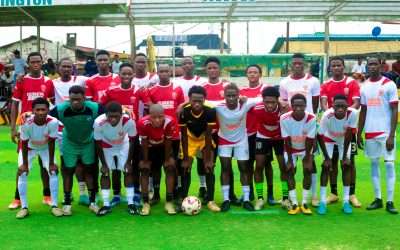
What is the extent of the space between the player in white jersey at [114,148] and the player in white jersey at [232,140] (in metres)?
1.18

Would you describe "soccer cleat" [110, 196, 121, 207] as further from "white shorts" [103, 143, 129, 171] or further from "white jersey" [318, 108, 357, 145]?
"white jersey" [318, 108, 357, 145]

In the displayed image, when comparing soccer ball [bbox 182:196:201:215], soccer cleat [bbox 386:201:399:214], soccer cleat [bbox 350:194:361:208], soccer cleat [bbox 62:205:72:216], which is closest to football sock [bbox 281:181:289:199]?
soccer cleat [bbox 350:194:361:208]

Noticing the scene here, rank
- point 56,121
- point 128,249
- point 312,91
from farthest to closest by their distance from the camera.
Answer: point 312,91
point 56,121
point 128,249

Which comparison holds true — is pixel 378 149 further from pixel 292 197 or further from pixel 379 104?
pixel 292 197

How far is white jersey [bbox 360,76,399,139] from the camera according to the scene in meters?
7.39

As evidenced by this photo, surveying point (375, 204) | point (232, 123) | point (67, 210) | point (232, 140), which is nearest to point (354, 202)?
point (375, 204)

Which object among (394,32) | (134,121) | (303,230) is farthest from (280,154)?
(394,32)

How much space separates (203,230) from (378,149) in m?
2.62

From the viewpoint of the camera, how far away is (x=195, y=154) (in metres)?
7.68

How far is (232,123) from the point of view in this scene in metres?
7.61

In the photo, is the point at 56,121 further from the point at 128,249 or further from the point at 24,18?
the point at 24,18

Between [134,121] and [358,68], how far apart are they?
61.5 ft

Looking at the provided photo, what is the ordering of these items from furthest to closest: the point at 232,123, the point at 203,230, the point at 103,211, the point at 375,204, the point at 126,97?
the point at 126,97 < the point at 232,123 < the point at 375,204 < the point at 103,211 < the point at 203,230

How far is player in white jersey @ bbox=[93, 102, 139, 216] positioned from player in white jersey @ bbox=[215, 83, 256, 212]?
3.86ft
